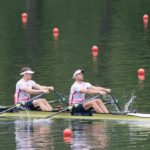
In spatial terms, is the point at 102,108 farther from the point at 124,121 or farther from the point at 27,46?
the point at 27,46

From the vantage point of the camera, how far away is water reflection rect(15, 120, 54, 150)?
64.3 feet

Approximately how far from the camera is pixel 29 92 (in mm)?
23953

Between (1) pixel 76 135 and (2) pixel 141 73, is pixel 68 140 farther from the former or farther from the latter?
(2) pixel 141 73

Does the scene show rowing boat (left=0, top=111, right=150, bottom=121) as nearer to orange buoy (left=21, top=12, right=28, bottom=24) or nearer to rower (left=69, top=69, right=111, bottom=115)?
rower (left=69, top=69, right=111, bottom=115)

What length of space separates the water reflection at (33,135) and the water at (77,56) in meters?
0.03

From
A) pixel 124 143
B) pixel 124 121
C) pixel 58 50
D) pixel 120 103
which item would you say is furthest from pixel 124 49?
pixel 124 143

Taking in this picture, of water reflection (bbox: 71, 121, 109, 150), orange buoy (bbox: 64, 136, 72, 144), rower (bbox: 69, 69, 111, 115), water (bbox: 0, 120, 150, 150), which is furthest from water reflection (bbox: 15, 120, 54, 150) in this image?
rower (bbox: 69, 69, 111, 115)

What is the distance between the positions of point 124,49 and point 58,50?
3053 millimetres

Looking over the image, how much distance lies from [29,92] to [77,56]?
1013cm

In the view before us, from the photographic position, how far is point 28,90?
23.9 m


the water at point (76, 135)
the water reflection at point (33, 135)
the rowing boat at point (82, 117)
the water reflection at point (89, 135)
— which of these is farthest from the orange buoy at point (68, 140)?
the rowing boat at point (82, 117)

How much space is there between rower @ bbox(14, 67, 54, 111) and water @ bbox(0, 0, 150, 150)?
0.89m

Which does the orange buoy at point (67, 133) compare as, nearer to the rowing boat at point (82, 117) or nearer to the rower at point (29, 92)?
the rowing boat at point (82, 117)

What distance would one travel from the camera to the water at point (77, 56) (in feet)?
67.7
